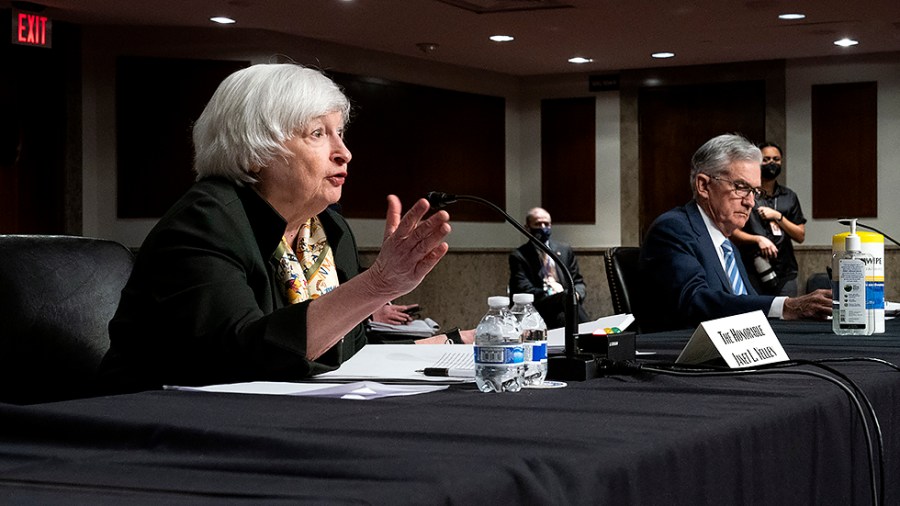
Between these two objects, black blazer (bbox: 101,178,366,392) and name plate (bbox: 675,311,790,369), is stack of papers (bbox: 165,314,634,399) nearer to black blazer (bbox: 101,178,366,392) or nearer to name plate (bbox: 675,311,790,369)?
black blazer (bbox: 101,178,366,392)

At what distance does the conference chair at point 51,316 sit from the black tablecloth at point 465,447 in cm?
66

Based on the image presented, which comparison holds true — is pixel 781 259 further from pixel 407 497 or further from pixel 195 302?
pixel 407 497

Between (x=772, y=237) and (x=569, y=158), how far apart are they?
13.4ft

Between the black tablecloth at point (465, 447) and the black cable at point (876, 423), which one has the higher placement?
the black tablecloth at point (465, 447)

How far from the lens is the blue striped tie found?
3.77 metres

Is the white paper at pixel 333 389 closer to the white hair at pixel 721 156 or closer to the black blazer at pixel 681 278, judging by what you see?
the black blazer at pixel 681 278

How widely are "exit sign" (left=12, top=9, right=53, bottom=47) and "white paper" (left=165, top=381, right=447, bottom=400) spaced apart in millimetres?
7201

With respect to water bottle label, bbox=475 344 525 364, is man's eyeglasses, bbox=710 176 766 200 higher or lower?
higher

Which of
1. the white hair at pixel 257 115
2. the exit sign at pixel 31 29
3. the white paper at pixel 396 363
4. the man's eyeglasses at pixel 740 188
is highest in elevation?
the exit sign at pixel 31 29

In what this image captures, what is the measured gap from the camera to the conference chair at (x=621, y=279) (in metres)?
3.69

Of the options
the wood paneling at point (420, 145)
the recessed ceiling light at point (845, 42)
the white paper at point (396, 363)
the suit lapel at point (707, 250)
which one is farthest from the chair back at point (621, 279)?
the recessed ceiling light at point (845, 42)

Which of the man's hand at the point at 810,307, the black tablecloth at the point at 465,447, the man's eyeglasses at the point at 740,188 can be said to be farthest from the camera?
the man's eyeglasses at the point at 740,188

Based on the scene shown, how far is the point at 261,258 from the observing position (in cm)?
201

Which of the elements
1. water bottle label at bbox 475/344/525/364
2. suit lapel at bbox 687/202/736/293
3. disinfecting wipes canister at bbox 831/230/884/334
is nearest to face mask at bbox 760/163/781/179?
suit lapel at bbox 687/202/736/293
